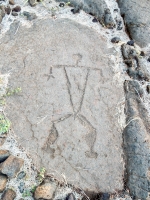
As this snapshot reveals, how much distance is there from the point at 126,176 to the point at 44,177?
0.85 m

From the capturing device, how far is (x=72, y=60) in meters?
4.77

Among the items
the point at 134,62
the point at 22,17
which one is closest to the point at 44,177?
the point at 134,62

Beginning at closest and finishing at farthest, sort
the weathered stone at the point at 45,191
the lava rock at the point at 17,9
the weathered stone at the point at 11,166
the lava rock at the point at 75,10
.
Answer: the weathered stone at the point at 45,191, the weathered stone at the point at 11,166, the lava rock at the point at 17,9, the lava rock at the point at 75,10

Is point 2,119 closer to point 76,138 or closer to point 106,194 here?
point 76,138

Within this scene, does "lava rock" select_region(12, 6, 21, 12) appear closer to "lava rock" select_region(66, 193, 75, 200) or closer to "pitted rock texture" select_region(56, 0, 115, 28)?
"pitted rock texture" select_region(56, 0, 115, 28)

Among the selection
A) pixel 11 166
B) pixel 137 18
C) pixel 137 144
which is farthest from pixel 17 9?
pixel 137 144

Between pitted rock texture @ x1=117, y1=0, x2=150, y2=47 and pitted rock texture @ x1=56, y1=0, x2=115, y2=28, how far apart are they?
24 cm

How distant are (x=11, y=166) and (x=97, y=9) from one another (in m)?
2.73

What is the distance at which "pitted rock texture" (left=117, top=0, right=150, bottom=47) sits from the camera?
5.12 m

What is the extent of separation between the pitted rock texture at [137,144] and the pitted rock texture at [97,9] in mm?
1155

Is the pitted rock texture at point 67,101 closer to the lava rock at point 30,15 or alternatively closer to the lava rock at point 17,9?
the lava rock at point 30,15

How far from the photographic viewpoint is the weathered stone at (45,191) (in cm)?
358

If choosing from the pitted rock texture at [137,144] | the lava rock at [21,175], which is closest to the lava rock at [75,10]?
the pitted rock texture at [137,144]

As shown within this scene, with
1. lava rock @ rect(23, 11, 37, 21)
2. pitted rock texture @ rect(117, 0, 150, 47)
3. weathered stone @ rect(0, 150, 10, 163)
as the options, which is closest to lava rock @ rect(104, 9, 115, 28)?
pitted rock texture @ rect(117, 0, 150, 47)
